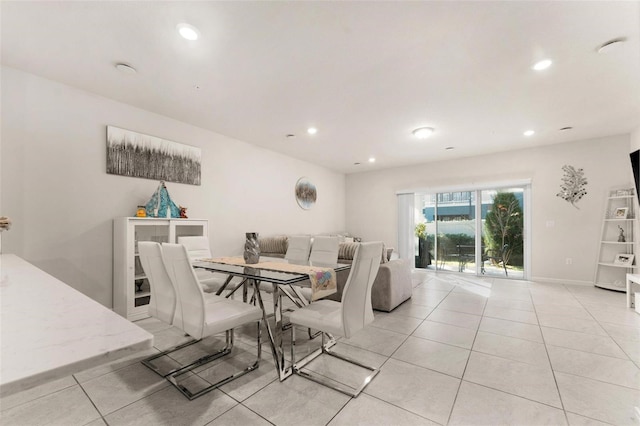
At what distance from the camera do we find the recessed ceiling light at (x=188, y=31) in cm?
204

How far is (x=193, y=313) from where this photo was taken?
1.75 meters

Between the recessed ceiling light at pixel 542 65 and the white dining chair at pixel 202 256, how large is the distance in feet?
12.4

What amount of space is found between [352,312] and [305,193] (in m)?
4.73

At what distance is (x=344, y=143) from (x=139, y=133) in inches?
125

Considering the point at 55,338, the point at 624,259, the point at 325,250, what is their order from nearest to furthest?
the point at 55,338, the point at 325,250, the point at 624,259

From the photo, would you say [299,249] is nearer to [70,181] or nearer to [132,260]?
[132,260]

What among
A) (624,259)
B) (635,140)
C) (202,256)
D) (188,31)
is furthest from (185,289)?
(635,140)

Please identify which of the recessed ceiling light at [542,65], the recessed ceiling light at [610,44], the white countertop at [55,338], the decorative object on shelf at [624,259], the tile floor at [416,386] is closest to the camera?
the white countertop at [55,338]

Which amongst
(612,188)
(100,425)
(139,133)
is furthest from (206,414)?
(612,188)

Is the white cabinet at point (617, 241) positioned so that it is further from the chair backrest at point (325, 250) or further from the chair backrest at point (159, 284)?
the chair backrest at point (159, 284)

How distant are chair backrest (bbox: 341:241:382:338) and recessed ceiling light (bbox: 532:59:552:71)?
7.75 ft

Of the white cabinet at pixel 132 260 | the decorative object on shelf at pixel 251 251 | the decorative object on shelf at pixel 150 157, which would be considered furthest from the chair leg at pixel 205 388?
the decorative object on shelf at pixel 150 157

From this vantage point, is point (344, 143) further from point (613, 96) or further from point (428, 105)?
Result: point (613, 96)

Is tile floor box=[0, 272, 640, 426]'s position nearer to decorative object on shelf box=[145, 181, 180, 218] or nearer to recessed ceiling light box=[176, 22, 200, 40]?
decorative object on shelf box=[145, 181, 180, 218]
